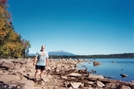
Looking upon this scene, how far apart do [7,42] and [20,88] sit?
2832cm

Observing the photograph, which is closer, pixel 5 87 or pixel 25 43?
pixel 5 87

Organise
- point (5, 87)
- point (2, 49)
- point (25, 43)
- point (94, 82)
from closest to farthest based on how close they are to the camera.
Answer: point (5, 87) → point (94, 82) → point (2, 49) → point (25, 43)

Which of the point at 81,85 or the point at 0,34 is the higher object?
the point at 0,34

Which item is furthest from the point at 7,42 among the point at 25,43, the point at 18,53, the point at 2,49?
the point at 25,43

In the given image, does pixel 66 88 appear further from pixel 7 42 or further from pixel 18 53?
pixel 18 53

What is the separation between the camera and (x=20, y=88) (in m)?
7.51

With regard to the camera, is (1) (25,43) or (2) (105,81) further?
(1) (25,43)

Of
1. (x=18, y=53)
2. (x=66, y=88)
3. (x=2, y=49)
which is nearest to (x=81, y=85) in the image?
(x=66, y=88)

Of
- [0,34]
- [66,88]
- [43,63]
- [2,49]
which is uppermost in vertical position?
[0,34]

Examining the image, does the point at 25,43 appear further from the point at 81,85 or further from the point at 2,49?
the point at 81,85

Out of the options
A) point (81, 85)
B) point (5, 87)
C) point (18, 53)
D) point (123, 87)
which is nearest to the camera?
point (5, 87)

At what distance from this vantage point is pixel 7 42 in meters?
34.2

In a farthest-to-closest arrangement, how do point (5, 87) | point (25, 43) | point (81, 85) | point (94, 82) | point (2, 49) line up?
point (25, 43)
point (2, 49)
point (94, 82)
point (81, 85)
point (5, 87)

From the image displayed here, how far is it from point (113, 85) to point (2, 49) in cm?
2645
